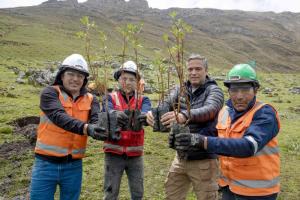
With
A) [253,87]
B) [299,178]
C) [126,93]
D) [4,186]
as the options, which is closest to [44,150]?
[126,93]

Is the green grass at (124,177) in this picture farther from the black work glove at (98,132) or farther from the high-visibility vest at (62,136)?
the black work glove at (98,132)

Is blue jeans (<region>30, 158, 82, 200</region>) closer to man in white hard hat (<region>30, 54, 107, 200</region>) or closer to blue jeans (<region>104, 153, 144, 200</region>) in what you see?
man in white hard hat (<region>30, 54, 107, 200</region>)

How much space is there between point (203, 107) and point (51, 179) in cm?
246

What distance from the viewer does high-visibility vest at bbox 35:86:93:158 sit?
5.72 meters

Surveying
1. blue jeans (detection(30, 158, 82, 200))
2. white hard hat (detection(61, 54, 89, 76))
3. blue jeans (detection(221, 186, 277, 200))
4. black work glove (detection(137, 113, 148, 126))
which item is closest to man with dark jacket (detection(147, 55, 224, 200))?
black work glove (detection(137, 113, 148, 126))

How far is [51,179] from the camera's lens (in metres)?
5.69

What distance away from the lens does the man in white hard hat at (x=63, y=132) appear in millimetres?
5594

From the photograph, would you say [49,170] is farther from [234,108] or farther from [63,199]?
[234,108]

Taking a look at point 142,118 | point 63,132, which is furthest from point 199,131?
point 63,132

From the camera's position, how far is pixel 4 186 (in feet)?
29.8

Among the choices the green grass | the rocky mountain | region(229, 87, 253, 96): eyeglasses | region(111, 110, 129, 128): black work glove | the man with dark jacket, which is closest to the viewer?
region(229, 87, 253, 96): eyeglasses

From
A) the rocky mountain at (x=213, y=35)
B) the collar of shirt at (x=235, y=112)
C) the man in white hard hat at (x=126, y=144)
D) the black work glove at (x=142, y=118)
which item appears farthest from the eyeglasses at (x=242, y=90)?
the rocky mountain at (x=213, y=35)

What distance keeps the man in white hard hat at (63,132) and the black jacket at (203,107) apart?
1308 millimetres

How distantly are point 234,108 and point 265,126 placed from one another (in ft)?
1.98
